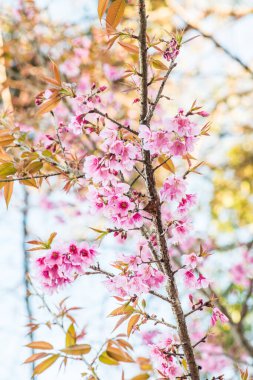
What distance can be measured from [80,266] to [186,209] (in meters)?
0.34

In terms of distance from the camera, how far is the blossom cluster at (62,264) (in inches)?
46.6

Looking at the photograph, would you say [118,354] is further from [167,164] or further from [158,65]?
[158,65]

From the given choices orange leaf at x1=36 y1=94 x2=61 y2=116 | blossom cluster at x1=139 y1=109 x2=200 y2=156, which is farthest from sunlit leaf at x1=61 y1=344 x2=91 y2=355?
orange leaf at x1=36 y1=94 x2=61 y2=116

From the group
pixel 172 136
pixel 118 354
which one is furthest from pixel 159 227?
pixel 118 354

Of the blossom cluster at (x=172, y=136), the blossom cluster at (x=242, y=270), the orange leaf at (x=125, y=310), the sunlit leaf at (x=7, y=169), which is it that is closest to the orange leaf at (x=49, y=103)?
the sunlit leaf at (x=7, y=169)

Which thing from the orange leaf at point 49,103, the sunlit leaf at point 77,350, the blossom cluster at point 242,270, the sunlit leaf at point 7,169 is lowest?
the sunlit leaf at point 77,350

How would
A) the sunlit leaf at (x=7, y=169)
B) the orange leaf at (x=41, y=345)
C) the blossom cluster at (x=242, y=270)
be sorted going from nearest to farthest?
1. the orange leaf at (x=41, y=345)
2. the sunlit leaf at (x=7, y=169)
3. the blossom cluster at (x=242, y=270)

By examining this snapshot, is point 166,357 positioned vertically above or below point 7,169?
below

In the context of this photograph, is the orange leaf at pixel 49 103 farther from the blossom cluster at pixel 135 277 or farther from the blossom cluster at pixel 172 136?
the blossom cluster at pixel 135 277

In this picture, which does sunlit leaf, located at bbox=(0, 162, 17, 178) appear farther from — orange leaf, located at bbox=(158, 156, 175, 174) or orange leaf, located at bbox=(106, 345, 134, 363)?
orange leaf, located at bbox=(106, 345, 134, 363)

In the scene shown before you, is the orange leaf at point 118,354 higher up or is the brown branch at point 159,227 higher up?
the brown branch at point 159,227

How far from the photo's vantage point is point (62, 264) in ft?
3.91

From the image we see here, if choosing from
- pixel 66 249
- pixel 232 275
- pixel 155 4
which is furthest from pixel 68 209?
pixel 66 249

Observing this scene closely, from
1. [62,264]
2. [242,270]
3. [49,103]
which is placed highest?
[242,270]
